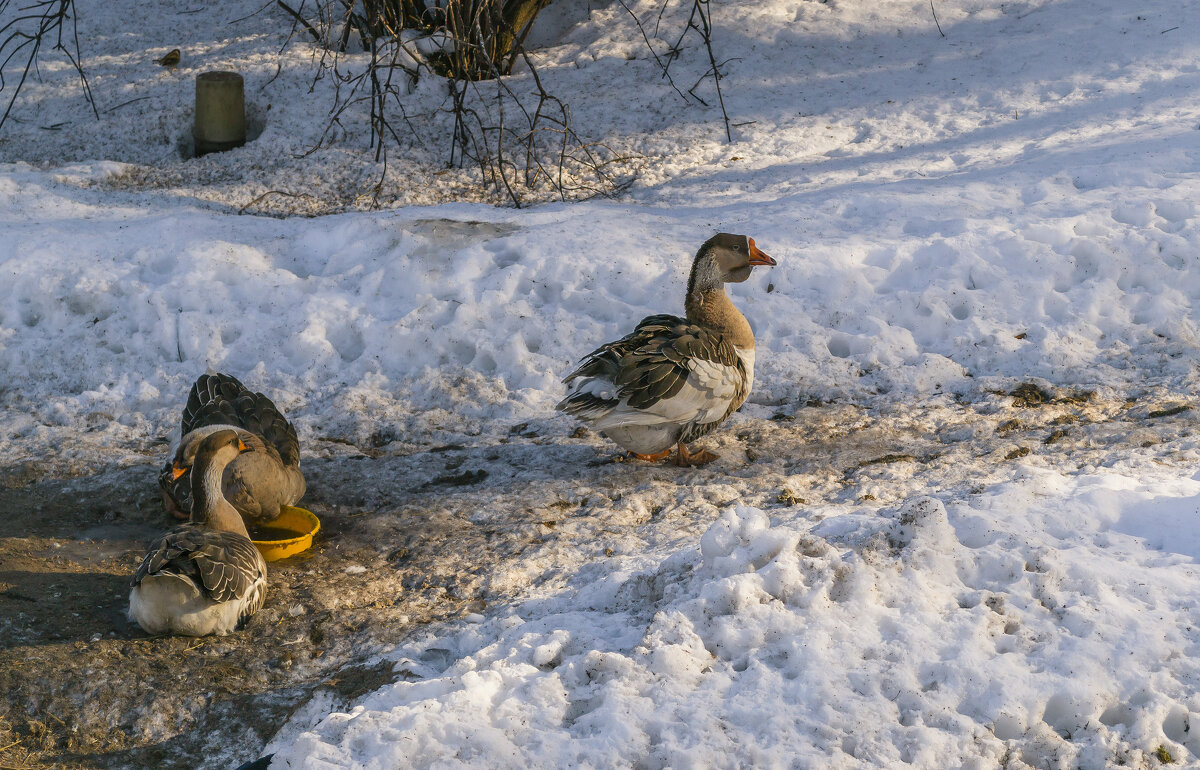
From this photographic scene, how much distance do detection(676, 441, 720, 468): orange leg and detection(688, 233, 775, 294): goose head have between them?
0.94 metres

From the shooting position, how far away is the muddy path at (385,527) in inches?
136

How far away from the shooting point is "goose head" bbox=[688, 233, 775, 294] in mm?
5516

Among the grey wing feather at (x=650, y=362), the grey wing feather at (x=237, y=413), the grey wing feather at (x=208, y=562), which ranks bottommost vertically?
the grey wing feather at (x=208, y=562)

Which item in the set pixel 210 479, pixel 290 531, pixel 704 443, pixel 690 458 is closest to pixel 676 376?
pixel 690 458

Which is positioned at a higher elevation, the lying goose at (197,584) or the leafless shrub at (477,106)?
the leafless shrub at (477,106)

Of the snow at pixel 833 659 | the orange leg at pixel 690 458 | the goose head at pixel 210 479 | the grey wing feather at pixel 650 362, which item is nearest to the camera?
the snow at pixel 833 659

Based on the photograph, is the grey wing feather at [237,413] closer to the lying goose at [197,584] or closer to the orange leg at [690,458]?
the lying goose at [197,584]

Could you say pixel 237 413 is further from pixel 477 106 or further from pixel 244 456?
pixel 477 106

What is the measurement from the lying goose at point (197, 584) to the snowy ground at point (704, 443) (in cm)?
11

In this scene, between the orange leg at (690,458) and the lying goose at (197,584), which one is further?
the orange leg at (690,458)

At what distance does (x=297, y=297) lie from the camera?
6637 mm

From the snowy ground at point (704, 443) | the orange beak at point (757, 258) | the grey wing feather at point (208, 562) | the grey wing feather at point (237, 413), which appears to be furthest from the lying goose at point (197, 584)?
the orange beak at point (757, 258)

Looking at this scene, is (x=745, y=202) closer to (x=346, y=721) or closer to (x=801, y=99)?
(x=801, y=99)

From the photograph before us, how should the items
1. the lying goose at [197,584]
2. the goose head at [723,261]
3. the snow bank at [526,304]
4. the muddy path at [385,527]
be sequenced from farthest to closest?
the snow bank at [526,304]
the goose head at [723,261]
the lying goose at [197,584]
the muddy path at [385,527]
